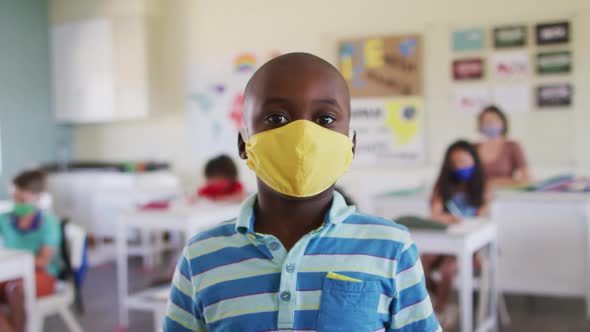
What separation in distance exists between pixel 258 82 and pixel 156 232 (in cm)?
479

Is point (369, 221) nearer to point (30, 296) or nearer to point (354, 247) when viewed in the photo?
point (354, 247)

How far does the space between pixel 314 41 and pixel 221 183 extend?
210cm

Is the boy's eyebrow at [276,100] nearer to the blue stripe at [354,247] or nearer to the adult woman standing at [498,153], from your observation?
the blue stripe at [354,247]

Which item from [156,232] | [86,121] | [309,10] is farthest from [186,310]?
[86,121]

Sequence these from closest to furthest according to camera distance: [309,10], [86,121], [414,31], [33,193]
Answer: [33,193] < [414,31] < [309,10] < [86,121]

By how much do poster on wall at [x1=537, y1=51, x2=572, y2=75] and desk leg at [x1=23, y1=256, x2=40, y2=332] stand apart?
399 centimetres

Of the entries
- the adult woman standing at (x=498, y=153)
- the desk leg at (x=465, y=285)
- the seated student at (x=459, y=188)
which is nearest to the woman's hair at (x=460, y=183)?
the seated student at (x=459, y=188)

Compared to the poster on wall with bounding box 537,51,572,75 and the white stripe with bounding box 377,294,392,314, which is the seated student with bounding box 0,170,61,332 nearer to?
the white stripe with bounding box 377,294,392,314

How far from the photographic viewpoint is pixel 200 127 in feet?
20.5

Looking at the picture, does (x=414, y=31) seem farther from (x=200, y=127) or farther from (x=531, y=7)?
(x=200, y=127)

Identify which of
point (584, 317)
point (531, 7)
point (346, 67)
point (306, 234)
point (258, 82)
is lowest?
point (584, 317)

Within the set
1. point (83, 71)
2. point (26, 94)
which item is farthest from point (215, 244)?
point (26, 94)

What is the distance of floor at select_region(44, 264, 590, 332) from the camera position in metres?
3.36

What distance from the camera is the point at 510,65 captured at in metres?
5.00
